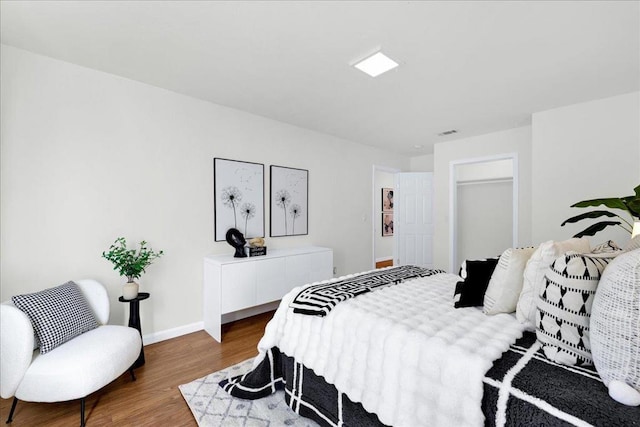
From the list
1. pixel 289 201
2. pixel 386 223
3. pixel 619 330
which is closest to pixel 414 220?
pixel 386 223

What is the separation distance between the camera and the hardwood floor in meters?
1.70

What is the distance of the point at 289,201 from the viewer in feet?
12.3

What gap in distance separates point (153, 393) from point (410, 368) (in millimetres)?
1815

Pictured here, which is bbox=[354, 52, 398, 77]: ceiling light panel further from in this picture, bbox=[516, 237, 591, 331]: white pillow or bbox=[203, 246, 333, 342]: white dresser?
bbox=[203, 246, 333, 342]: white dresser

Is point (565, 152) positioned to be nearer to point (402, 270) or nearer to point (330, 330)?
point (402, 270)

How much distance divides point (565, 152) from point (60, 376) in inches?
190

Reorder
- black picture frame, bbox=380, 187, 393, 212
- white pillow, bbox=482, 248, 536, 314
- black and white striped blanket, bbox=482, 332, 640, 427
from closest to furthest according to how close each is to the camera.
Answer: black and white striped blanket, bbox=482, 332, 640, 427, white pillow, bbox=482, 248, 536, 314, black picture frame, bbox=380, 187, 393, 212

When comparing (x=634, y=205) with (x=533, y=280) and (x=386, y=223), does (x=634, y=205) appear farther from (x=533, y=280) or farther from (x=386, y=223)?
(x=386, y=223)

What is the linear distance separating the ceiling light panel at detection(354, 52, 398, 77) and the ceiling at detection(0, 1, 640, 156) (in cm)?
7

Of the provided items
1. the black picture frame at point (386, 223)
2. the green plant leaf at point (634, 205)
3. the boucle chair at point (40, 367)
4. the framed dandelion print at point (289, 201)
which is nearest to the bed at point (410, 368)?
the boucle chair at point (40, 367)

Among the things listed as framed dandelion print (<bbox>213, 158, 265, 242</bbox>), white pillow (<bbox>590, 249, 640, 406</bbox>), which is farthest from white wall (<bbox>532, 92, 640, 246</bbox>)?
framed dandelion print (<bbox>213, 158, 265, 242</bbox>)

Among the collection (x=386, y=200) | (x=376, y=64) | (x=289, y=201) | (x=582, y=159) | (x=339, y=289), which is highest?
(x=376, y=64)

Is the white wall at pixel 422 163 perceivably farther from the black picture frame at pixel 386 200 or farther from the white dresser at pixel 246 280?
the white dresser at pixel 246 280

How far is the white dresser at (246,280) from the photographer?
276cm
